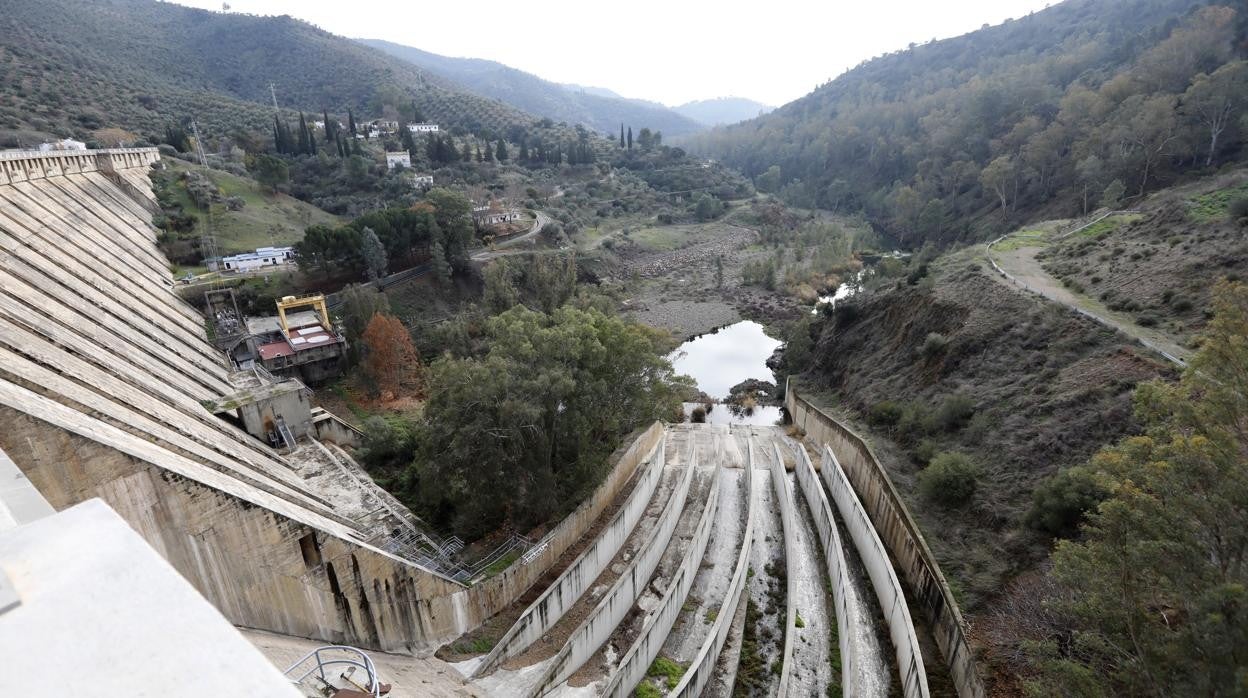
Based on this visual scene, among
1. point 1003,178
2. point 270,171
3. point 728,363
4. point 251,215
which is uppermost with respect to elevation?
point 1003,178

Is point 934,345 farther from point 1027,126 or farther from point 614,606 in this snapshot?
point 1027,126

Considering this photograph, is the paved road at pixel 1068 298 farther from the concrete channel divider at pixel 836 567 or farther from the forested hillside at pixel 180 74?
the forested hillside at pixel 180 74

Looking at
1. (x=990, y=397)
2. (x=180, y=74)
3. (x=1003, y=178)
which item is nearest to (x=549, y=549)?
(x=990, y=397)

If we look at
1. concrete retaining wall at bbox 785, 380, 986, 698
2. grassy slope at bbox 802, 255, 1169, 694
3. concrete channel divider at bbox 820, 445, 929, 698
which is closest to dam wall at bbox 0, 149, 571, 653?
concrete channel divider at bbox 820, 445, 929, 698

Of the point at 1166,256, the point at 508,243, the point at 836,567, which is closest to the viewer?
the point at 836,567

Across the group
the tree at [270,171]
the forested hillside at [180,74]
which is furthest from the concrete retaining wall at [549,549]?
the forested hillside at [180,74]

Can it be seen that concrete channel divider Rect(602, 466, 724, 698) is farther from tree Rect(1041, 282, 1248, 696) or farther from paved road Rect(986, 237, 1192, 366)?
paved road Rect(986, 237, 1192, 366)

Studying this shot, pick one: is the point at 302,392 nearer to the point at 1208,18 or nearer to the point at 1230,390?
the point at 1230,390
